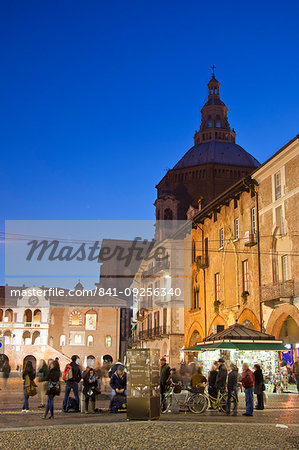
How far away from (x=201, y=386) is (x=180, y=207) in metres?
46.7

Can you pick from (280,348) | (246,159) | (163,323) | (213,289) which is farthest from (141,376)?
(246,159)

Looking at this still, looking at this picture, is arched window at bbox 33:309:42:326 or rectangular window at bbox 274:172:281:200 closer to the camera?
rectangular window at bbox 274:172:281:200

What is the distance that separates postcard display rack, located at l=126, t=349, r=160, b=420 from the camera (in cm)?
1289

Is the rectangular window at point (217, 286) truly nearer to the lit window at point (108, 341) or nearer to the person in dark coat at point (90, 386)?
the person in dark coat at point (90, 386)

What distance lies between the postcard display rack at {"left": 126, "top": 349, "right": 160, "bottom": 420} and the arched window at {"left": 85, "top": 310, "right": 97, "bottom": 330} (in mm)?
66773

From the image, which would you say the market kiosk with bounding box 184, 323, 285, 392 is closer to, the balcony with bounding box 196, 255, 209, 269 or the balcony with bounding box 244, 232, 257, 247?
the balcony with bounding box 244, 232, 257, 247

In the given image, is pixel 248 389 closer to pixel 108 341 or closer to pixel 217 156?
pixel 217 156

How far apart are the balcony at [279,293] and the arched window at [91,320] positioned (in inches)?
2122

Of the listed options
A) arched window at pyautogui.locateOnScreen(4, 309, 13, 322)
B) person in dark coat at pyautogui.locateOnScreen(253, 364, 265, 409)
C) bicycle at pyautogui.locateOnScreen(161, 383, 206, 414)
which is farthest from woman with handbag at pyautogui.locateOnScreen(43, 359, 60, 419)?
arched window at pyautogui.locateOnScreen(4, 309, 13, 322)

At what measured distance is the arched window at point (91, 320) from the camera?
78.8m

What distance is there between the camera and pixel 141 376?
13.0m

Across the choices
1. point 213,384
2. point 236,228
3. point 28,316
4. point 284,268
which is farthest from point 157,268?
point 28,316

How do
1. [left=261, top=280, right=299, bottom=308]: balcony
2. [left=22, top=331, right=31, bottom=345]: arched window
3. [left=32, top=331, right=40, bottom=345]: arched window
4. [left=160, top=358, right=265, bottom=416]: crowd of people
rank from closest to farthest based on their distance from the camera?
[left=160, top=358, right=265, bottom=416]: crowd of people < [left=261, top=280, right=299, bottom=308]: balcony < [left=32, top=331, right=40, bottom=345]: arched window < [left=22, top=331, right=31, bottom=345]: arched window

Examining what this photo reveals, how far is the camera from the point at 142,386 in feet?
42.4
